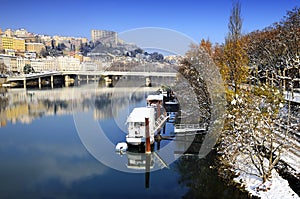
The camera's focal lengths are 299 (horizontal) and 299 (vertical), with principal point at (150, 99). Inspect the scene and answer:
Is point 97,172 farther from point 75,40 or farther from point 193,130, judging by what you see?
point 75,40

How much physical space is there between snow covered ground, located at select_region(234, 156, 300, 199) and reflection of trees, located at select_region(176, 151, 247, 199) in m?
0.28

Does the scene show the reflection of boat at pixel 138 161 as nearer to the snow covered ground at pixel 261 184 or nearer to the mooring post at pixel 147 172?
the mooring post at pixel 147 172

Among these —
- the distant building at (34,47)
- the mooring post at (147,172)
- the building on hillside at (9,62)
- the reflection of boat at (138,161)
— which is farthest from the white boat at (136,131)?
the distant building at (34,47)

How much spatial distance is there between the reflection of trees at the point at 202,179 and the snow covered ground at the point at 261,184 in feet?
0.91

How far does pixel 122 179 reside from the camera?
23.5 feet

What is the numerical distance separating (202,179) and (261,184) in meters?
1.34

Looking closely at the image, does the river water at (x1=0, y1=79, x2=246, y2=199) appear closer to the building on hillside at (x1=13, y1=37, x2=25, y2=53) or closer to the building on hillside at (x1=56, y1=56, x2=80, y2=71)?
the building on hillside at (x1=56, y1=56, x2=80, y2=71)

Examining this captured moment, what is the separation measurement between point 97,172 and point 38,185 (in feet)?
4.66

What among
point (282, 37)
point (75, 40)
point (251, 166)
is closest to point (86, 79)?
point (282, 37)

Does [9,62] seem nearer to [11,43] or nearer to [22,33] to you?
[11,43]

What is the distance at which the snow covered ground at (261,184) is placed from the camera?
221 inches

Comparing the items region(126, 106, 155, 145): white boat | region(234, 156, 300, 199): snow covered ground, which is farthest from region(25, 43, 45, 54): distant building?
region(234, 156, 300, 199): snow covered ground

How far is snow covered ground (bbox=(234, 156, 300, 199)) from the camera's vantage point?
5613 millimetres

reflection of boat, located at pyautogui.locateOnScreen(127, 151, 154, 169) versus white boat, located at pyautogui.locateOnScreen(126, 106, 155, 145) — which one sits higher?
white boat, located at pyautogui.locateOnScreen(126, 106, 155, 145)
